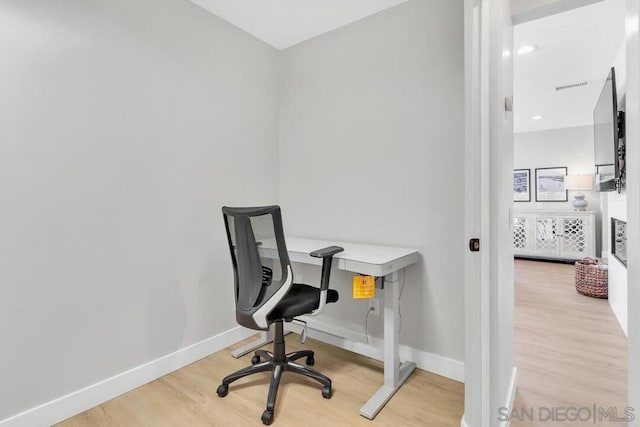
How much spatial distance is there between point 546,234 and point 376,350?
525cm

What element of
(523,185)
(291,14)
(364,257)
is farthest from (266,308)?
(523,185)

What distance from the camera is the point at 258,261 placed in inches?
67.0

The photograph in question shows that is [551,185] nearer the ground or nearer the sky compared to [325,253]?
nearer the sky

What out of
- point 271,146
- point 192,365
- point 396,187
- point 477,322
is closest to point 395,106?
point 396,187

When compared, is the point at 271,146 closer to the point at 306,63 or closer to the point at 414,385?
the point at 306,63

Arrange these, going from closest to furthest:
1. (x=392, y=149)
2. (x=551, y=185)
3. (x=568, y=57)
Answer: (x=392, y=149) < (x=568, y=57) < (x=551, y=185)

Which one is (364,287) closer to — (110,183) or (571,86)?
(110,183)

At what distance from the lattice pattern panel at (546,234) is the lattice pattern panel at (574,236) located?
5.2 inches

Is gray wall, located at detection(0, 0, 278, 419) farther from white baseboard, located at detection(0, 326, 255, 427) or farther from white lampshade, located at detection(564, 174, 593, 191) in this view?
white lampshade, located at detection(564, 174, 593, 191)

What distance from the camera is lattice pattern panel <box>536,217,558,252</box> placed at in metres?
5.75

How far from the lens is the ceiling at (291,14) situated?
7.25ft

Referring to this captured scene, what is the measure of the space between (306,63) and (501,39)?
1.66 metres

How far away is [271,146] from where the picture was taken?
2834 mm

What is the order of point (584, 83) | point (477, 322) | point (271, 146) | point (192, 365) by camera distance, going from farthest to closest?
Result: point (584, 83) → point (271, 146) → point (192, 365) → point (477, 322)
